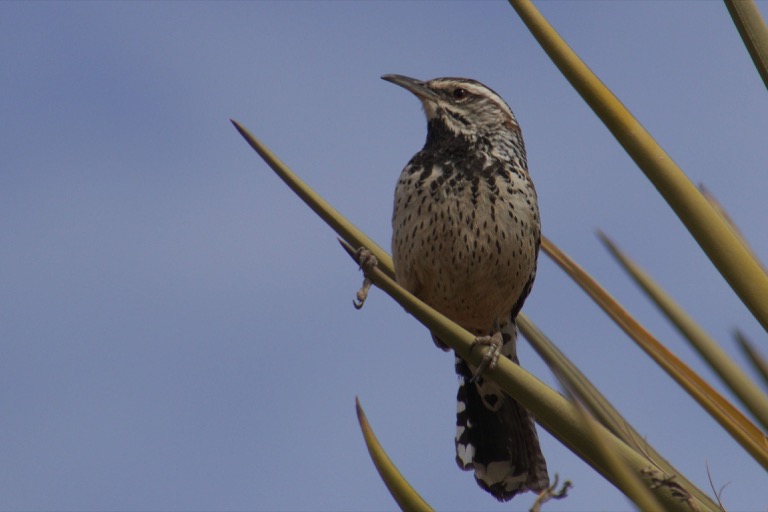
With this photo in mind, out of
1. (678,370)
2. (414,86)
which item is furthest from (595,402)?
(414,86)

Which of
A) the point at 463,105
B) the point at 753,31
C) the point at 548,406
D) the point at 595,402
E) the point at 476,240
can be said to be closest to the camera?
the point at 548,406

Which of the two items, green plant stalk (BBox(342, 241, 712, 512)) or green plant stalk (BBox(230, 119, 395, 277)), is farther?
green plant stalk (BBox(230, 119, 395, 277))

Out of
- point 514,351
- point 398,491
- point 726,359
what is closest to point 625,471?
point 398,491

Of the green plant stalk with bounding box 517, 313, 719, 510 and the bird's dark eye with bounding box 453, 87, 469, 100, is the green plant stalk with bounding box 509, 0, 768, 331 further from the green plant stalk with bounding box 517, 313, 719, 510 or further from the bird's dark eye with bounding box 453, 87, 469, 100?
the bird's dark eye with bounding box 453, 87, 469, 100

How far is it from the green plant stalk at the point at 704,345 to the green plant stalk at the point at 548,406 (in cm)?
33

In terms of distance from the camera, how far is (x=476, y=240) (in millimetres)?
3254

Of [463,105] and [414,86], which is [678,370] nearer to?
[463,105]

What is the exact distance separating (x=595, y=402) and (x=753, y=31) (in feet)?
2.74

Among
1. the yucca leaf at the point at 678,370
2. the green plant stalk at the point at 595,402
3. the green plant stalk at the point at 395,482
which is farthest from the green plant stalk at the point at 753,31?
the green plant stalk at the point at 395,482

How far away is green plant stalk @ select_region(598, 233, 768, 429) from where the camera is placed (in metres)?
1.73

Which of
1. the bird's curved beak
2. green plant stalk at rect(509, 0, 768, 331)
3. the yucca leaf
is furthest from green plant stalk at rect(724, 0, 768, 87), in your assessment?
the bird's curved beak

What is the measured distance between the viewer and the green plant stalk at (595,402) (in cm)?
190

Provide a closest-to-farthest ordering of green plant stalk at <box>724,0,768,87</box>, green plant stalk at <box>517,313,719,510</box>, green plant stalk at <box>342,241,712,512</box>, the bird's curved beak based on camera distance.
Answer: green plant stalk at <box>342,241,712,512</box>
green plant stalk at <box>724,0,768,87</box>
green plant stalk at <box>517,313,719,510</box>
the bird's curved beak

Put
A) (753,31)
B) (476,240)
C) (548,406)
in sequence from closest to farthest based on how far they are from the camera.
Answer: (548,406), (753,31), (476,240)
